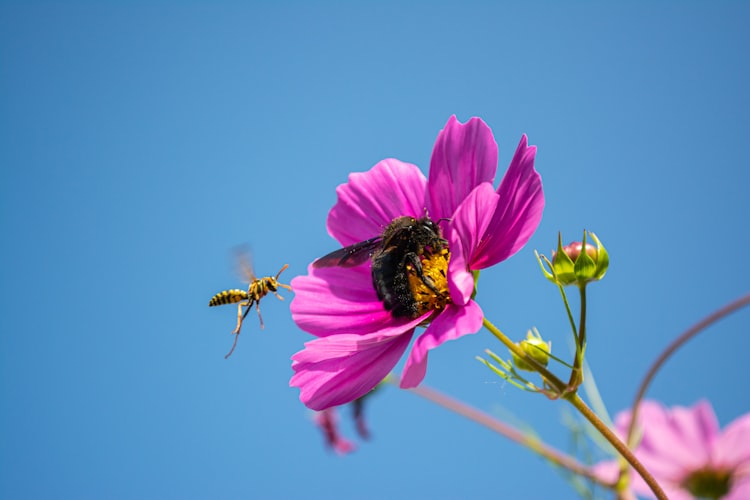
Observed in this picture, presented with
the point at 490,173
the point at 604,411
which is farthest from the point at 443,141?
the point at 604,411

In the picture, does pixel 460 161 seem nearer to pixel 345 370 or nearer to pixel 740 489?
pixel 345 370

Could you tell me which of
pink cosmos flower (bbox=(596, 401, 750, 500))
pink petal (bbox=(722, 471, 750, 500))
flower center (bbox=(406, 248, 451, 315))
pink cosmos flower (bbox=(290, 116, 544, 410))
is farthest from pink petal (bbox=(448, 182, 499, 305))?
pink petal (bbox=(722, 471, 750, 500))

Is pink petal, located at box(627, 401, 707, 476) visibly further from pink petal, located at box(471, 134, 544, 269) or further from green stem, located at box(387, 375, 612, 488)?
pink petal, located at box(471, 134, 544, 269)

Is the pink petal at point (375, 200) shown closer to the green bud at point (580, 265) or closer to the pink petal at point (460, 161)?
the pink petal at point (460, 161)

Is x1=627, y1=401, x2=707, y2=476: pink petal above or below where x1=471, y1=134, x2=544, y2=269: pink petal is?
below

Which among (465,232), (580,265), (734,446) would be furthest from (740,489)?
(465,232)

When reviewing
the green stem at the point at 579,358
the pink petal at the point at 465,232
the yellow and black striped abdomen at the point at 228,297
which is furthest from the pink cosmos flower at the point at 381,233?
the yellow and black striped abdomen at the point at 228,297
